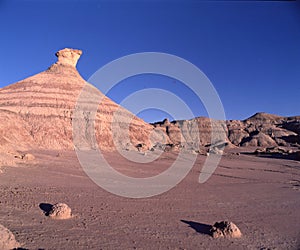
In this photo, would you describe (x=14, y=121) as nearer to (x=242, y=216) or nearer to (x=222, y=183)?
(x=222, y=183)

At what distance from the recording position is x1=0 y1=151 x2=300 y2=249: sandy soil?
241 inches

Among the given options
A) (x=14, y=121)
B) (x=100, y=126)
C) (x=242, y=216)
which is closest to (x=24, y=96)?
(x=14, y=121)

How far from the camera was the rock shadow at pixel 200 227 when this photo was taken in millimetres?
6989

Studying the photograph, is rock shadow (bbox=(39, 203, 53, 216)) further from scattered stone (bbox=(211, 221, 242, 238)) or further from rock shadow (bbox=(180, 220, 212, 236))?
scattered stone (bbox=(211, 221, 242, 238))

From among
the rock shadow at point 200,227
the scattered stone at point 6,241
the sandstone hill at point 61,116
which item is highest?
the sandstone hill at point 61,116

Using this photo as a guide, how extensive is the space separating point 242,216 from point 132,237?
13.6 ft

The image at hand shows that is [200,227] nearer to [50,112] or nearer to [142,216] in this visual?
[142,216]

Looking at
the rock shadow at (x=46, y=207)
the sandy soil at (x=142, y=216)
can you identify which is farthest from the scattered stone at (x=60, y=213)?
the rock shadow at (x=46, y=207)

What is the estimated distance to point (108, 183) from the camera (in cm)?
1299

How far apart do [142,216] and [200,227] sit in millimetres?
1742

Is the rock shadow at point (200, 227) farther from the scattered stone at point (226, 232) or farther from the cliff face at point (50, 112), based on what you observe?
the cliff face at point (50, 112)

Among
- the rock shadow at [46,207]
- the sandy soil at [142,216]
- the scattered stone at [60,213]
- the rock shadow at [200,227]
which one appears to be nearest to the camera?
the sandy soil at [142,216]

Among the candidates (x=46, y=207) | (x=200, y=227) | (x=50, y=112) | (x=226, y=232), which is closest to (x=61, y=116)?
(x=50, y=112)

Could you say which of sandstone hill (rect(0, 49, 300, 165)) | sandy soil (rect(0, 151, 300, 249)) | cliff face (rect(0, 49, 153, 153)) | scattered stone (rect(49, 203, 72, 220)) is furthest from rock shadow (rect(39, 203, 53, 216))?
cliff face (rect(0, 49, 153, 153))
